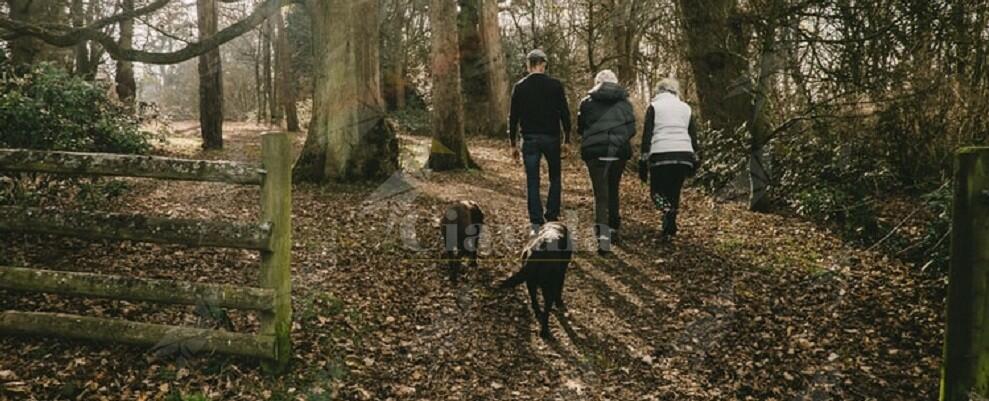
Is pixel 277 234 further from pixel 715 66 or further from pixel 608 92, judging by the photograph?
pixel 715 66

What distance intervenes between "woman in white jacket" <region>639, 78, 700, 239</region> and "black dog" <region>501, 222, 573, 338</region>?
2782mm

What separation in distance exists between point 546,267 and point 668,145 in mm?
3143

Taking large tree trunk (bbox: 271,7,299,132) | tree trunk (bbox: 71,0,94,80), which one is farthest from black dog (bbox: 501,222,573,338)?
large tree trunk (bbox: 271,7,299,132)

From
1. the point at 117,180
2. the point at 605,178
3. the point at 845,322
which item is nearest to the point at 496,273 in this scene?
the point at 605,178

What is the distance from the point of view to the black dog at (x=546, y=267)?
604 cm

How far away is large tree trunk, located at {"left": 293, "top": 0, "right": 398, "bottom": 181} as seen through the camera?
1067 centimetres

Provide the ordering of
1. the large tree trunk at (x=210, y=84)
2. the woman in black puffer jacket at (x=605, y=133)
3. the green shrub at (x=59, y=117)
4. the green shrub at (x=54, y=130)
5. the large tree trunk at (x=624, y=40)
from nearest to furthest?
1. the green shrub at (x=54, y=130)
2. the green shrub at (x=59, y=117)
3. the woman in black puffer jacket at (x=605, y=133)
4. the large tree trunk at (x=210, y=84)
5. the large tree trunk at (x=624, y=40)

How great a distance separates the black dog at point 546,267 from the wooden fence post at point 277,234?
6.65ft

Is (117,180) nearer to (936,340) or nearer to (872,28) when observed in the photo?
(936,340)

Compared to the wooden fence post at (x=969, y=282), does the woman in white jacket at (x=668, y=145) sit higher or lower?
higher

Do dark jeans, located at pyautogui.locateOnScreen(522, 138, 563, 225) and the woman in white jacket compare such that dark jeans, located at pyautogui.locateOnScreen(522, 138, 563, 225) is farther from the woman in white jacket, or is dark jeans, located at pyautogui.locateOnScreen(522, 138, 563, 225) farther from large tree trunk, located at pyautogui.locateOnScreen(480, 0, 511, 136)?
large tree trunk, located at pyautogui.locateOnScreen(480, 0, 511, 136)

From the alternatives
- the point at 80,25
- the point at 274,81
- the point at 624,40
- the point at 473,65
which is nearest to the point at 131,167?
the point at 80,25

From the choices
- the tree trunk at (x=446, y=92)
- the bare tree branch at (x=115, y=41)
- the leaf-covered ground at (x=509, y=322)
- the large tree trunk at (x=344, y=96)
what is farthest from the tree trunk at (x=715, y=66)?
the bare tree branch at (x=115, y=41)

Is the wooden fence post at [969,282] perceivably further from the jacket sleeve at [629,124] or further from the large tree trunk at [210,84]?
the large tree trunk at [210,84]
